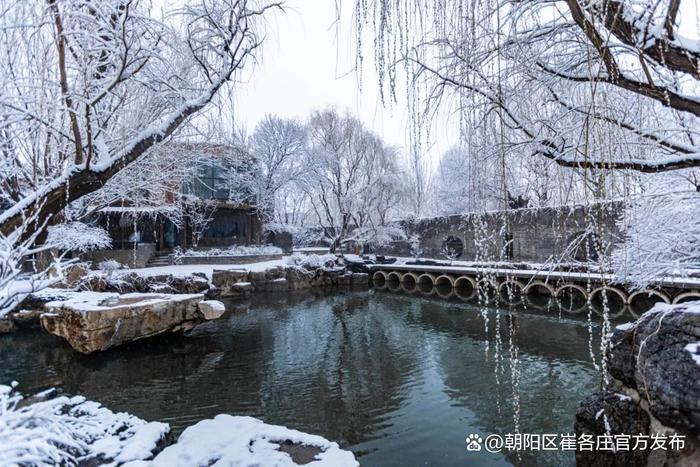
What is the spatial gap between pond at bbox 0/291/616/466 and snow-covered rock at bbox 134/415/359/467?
1357 millimetres

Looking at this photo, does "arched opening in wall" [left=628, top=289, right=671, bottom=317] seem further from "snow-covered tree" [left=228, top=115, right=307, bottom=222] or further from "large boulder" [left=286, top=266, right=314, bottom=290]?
"snow-covered tree" [left=228, top=115, right=307, bottom=222]

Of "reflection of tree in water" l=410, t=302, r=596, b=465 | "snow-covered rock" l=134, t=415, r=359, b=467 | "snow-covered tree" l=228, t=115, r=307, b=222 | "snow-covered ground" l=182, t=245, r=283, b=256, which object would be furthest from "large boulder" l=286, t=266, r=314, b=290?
"snow-covered rock" l=134, t=415, r=359, b=467

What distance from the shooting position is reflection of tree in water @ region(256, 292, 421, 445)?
5391 mm

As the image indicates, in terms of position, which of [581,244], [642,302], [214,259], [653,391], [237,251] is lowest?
[642,302]

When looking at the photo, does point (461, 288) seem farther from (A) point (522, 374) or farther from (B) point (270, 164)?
(B) point (270, 164)

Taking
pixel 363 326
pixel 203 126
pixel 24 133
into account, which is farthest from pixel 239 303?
pixel 24 133

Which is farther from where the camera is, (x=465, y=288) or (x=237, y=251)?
(x=237, y=251)

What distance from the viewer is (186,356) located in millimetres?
8266

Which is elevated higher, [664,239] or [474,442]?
[664,239]

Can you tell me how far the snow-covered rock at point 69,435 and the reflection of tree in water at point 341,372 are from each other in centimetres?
222

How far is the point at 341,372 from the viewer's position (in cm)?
721

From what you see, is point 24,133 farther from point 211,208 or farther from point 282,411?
point 211,208

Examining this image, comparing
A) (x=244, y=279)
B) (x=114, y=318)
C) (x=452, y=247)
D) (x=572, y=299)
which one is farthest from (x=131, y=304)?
(x=452, y=247)

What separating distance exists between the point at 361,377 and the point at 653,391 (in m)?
4.69
